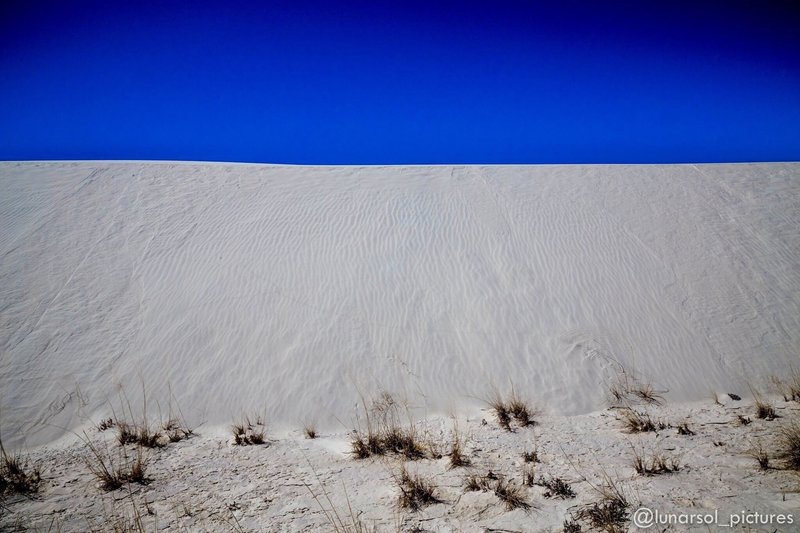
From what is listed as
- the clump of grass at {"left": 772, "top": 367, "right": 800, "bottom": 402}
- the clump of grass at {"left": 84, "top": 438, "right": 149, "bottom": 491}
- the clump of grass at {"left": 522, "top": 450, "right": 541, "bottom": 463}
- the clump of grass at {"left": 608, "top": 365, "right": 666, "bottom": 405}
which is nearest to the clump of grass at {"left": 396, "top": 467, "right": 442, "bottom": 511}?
the clump of grass at {"left": 522, "top": 450, "right": 541, "bottom": 463}

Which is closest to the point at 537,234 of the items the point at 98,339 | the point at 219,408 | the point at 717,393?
the point at 717,393

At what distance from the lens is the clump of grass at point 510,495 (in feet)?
9.10

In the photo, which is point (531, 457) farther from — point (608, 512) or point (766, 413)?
point (766, 413)

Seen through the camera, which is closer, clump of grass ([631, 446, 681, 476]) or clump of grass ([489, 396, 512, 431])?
clump of grass ([631, 446, 681, 476])

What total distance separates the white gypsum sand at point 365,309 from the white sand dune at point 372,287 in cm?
4

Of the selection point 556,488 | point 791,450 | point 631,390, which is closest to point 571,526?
point 556,488

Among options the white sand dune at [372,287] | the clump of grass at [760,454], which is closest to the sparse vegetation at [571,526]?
the clump of grass at [760,454]

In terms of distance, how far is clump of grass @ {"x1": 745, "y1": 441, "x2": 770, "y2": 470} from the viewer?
3.00m

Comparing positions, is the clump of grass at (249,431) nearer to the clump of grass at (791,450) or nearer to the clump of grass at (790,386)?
the clump of grass at (791,450)

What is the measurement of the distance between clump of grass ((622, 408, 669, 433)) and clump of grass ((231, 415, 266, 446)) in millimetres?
4245

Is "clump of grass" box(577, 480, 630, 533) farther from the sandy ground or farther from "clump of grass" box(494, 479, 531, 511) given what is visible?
"clump of grass" box(494, 479, 531, 511)

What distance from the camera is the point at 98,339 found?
243 inches

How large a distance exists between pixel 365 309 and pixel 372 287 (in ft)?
1.97

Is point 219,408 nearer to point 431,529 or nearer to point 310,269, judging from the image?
point 310,269
